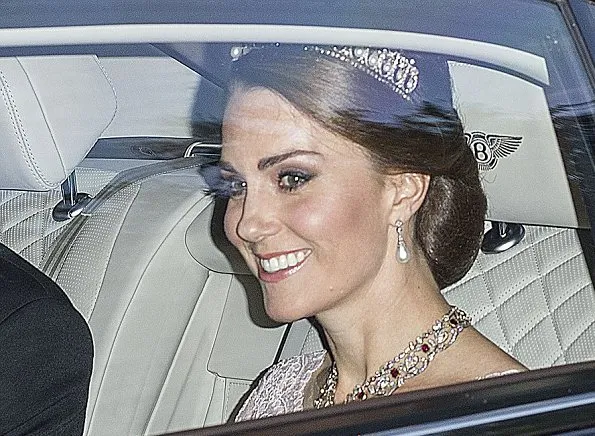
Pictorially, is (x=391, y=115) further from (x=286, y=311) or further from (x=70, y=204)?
(x=70, y=204)

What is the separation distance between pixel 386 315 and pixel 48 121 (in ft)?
2.02

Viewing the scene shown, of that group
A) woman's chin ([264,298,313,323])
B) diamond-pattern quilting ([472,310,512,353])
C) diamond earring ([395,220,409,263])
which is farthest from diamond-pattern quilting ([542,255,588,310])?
woman's chin ([264,298,313,323])

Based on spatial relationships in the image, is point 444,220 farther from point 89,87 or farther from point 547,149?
point 89,87

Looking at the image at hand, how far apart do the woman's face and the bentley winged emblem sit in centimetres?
15

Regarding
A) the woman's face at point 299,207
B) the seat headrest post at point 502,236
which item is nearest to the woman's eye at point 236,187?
the woman's face at point 299,207

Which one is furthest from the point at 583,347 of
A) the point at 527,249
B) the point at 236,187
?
the point at 236,187

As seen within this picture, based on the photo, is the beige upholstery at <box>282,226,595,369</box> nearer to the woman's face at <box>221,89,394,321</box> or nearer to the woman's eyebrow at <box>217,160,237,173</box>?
the woman's face at <box>221,89,394,321</box>

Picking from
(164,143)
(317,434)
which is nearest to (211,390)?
(164,143)

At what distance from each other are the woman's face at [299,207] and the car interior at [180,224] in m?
0.07

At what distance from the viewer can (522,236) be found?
6.95 feet

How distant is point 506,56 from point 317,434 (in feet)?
1.82

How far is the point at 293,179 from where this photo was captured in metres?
1.81

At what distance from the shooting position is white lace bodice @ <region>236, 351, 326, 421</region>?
2.08m

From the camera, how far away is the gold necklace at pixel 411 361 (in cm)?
190
